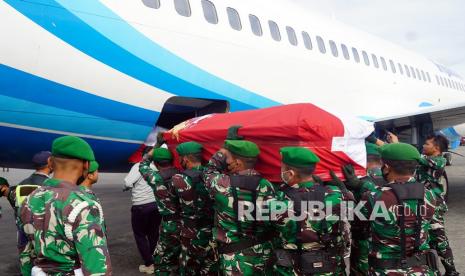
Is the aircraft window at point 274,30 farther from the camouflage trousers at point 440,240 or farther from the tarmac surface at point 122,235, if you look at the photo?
the tarmac surface at point 122,235

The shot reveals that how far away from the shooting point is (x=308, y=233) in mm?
3447

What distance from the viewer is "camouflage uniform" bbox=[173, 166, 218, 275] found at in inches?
179

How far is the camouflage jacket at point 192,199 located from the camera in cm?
454

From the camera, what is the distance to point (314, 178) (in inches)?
144

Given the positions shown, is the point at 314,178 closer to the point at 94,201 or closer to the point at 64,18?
the point at 94,201

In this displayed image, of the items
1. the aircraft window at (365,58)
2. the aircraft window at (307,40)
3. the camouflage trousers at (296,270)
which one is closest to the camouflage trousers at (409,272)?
the camouflage trousers at (296,270)

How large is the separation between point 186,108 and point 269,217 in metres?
3.36

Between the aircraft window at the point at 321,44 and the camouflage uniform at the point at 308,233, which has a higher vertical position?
the aircraft window at the point at 321,44

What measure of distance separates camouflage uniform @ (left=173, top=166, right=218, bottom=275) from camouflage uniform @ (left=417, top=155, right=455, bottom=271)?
229 centimetres

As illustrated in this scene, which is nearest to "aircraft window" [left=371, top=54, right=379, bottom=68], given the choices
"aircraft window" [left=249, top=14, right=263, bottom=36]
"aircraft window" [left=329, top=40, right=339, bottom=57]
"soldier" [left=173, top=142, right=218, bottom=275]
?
"aircraft window" [left=329, top=40, right=339, bottom=57]

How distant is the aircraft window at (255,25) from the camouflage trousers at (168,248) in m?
3.39

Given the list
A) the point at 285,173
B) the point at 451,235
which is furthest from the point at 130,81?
the point at 451,235

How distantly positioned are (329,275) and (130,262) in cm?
357

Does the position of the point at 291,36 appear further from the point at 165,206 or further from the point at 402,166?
the point at 402,166
